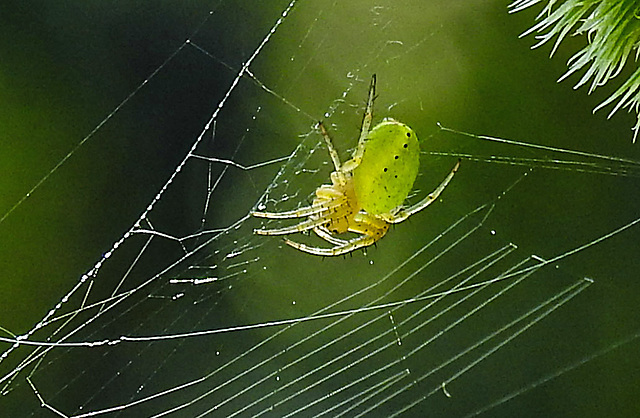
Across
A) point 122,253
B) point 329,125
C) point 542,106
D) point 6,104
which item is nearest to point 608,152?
point 542,106

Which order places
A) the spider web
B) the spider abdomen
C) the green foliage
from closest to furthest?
the green foliage, the spider abdomen, the spider web

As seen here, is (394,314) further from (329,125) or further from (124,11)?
(124,11)

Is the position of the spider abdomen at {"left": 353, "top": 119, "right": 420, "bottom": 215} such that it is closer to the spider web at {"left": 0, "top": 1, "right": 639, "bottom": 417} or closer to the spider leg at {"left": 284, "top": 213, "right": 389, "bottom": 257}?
the spider leg at {"left": 284, "top": 213, "right": 389, "bottom": 257}

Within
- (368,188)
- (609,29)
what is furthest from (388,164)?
(609,29)

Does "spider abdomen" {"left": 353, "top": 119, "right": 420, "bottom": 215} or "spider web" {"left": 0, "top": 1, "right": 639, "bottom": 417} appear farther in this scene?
"spider web" {"left": 0, "top": 1, "right": 639, "bottom": 417}

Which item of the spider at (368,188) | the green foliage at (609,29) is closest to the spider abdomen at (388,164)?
the spider at (368,188)

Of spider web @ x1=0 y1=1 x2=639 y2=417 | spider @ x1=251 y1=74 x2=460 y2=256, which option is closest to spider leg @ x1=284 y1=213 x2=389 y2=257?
spider @ x1=251 y1=74 x2=460 y2=256

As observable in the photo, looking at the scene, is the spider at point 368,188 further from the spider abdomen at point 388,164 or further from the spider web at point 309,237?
the spider web at point 309,237
